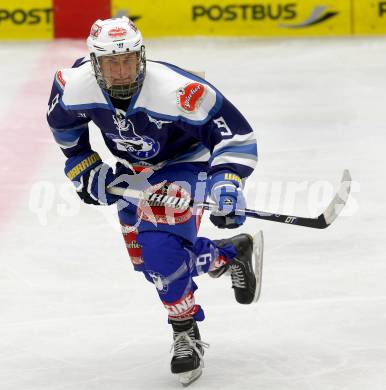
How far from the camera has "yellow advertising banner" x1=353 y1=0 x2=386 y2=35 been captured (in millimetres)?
10852

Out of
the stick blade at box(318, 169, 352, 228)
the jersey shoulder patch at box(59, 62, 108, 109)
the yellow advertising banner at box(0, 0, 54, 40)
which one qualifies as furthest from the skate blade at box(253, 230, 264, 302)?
the yellow advertising banner at box(0, 0, 54, 40)

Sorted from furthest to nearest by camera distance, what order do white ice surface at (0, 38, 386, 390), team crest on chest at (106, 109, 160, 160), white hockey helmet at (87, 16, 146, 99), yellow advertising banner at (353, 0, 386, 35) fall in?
yellow advertising banner at (353, 0, 386, 35), white ice surface at (0, 38, 386, 390), team crest on chest at (106, 109, 160, 160), white hockey helmet at (87, 16, 146, 99)

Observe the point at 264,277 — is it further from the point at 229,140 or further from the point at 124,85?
the point at 124,85

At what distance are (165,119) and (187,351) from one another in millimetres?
913

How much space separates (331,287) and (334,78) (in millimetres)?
4077

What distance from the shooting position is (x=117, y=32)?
498cm

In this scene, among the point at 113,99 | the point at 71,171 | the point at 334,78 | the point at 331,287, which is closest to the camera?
the point at 113,99

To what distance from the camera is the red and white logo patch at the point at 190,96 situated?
4996 millimetres

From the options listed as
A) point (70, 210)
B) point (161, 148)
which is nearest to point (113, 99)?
point (161, 148)

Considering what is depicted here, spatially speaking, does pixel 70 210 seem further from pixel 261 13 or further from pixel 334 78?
pixel 261 13

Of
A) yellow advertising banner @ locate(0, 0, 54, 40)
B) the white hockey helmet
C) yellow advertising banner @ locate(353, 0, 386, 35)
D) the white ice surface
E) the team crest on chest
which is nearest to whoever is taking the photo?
the white hockey helmet

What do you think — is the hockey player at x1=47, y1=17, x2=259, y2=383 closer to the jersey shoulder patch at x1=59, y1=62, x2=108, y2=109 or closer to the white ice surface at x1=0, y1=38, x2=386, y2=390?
the jersey shoulder patch at x1=59, y1=62, x2=108, y2=109

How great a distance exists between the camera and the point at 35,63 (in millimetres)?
10633

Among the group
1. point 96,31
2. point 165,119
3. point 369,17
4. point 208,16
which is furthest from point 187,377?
point 369,17
